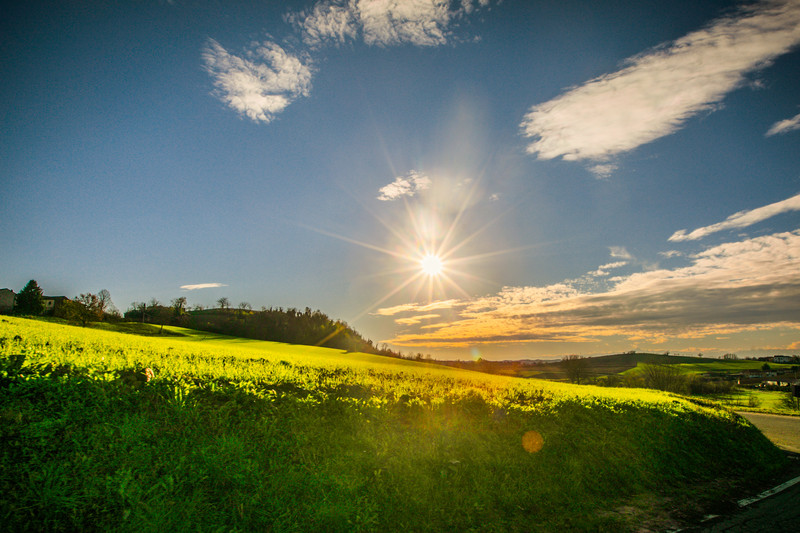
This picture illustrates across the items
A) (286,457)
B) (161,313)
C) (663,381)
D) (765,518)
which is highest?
(161,313)

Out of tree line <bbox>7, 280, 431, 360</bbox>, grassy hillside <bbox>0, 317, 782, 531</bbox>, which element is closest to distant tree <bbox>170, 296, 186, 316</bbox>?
tree line <bbox>7, 280, 431, 360</bbox>

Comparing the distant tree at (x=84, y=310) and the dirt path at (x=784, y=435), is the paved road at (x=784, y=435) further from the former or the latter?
the distant tree at (x=84, y=310)

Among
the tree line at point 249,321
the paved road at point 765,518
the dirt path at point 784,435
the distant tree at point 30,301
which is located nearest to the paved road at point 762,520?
the paved road at point 765,518

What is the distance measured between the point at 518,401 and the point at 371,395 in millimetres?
6638

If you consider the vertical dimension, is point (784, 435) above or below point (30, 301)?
below

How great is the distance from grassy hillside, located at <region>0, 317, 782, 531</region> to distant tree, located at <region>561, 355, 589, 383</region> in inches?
2950

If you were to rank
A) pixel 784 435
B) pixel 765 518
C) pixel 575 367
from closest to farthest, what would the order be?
pixel 765 518, pixel 784 435, pixel 575 367

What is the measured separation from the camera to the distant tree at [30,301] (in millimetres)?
82250

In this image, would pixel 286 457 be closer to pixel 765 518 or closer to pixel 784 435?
pixel 765 518

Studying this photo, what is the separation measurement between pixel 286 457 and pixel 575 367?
86747 mm

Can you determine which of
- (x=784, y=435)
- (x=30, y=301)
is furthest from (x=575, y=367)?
(x=30, y=301)

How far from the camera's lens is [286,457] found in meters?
7.20

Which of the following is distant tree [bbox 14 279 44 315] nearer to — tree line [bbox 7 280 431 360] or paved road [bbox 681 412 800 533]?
tree line [bbox 7 280 431 360]

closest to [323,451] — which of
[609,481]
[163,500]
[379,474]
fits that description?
[379,474]
